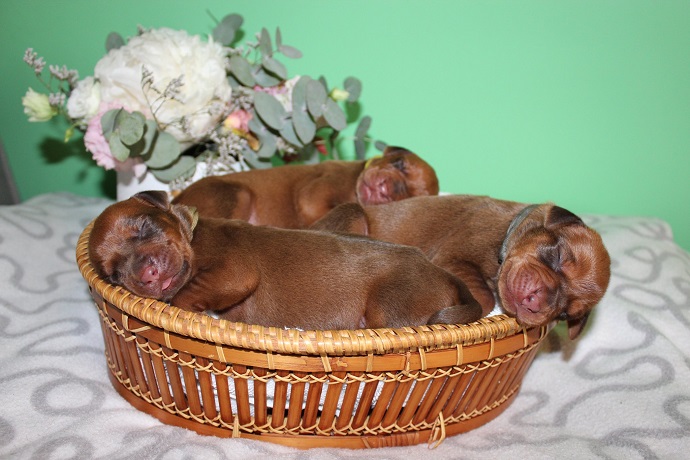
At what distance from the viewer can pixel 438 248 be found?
3.02 metres

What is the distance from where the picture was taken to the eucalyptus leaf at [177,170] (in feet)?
11.5

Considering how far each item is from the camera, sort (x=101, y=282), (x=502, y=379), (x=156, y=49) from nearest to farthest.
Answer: (x=101, y=282)
(x=502, y=379)
(x=156, y=49)

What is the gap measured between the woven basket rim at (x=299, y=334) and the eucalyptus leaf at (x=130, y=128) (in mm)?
1017

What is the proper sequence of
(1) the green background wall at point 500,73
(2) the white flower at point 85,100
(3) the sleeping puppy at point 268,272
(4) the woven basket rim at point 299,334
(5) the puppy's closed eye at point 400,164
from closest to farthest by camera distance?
(4) the woven basket rim at point 299,334, (3) the sleeping puppy at point 268,272, (2) the white flower at point 85,100, (5) the puppy's closed eye at point 400,164, (1) the green background wall at point 500,73

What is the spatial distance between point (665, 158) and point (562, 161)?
60 cm

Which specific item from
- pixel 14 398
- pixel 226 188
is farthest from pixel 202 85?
pixel 14 398

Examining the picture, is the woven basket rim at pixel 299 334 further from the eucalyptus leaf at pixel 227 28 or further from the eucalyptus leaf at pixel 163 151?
the eucalyptus leaf at pixel 227 28

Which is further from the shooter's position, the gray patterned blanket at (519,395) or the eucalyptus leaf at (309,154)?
the eucalyptus leaf at (309,154)

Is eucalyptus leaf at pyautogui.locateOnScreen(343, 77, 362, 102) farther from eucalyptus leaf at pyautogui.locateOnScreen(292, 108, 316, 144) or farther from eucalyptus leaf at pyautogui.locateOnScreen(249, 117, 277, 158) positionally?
eucalyptus leaf at pyautogui.locateOnScreen(249, 117, 277, 158)

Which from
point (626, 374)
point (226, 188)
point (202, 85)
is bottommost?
point (626, 374)

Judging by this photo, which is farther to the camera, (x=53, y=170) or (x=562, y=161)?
(x=53, y=170)

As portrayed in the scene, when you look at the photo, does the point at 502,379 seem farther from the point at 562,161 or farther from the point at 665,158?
the point at 665,158

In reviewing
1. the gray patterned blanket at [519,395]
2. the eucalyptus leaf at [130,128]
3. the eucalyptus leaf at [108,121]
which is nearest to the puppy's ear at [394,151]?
the gray patterned blanket at [519,395]

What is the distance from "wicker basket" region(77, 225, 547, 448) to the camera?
209cm
